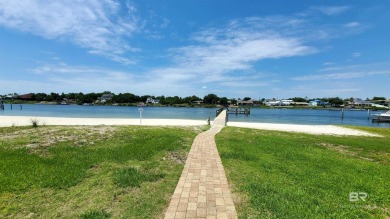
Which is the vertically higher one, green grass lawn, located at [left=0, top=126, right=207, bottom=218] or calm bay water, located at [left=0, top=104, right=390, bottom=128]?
green grass lawn, located at [left=0, top=126, right=207, bottom=218]

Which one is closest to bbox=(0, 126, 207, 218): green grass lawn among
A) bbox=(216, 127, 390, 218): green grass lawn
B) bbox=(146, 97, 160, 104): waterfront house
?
bbox=(216, 127, 390, 218): green grass lawn

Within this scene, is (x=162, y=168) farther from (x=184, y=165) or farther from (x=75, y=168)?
(x=75, y=168)

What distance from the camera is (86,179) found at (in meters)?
6.04

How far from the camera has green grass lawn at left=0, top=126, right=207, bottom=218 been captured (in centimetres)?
445

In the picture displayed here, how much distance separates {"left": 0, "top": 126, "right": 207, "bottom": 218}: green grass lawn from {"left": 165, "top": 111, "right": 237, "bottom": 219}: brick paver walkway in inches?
10.6

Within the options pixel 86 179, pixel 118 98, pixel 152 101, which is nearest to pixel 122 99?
pixel 118 98

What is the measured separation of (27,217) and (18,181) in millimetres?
1973

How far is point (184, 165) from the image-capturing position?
7508 millimetres

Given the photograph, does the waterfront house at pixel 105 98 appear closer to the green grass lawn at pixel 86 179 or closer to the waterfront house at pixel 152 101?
the waterfront house at pixel 152 101

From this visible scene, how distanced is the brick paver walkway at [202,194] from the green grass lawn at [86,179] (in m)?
0.27

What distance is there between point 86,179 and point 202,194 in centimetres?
315

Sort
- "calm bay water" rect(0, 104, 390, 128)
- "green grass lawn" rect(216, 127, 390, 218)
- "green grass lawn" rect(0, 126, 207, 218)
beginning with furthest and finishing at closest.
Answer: "calm bay water" rect(0, 104, 390, 128) → "green grass lawn" rect(216, 127, 390, 218) → "green grass lawn" rect(0, 126, 207, 218)

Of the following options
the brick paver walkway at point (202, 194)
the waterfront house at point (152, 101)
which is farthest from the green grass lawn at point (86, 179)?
the waterfront house at point (152, 101)

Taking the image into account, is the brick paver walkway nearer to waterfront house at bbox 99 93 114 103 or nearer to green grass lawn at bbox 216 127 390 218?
green grass lawn at bbox 216 127 390 218
